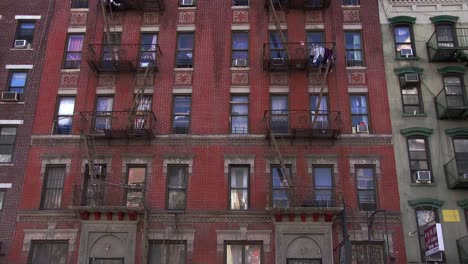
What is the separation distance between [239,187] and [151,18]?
10186 mm

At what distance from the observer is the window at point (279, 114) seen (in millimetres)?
24188

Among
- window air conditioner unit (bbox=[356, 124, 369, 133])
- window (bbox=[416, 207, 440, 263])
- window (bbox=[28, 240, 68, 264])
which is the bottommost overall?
window (bbox=[28, 240, 68, 264])

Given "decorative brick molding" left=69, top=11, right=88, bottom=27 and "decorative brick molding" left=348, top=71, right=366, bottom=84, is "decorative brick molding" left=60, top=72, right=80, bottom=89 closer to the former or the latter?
"decorative brick molding" left=69, top=11, right=88, bottom=27

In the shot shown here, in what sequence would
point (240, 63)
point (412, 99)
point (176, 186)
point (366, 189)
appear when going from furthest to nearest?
point (240, 63)
point (412, 99)
point (176, 186)
point (366, 189)

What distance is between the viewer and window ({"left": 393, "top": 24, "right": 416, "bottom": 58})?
25.6m

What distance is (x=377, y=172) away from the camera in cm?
2338

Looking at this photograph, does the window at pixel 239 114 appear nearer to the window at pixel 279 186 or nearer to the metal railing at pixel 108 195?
the window at pixel 279 186

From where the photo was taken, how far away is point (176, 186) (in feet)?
77.4

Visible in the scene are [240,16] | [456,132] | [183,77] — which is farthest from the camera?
[240,16]

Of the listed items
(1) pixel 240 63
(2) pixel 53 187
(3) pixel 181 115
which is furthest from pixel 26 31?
(1) pixel 240 63

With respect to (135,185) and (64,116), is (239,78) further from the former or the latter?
(64,116)

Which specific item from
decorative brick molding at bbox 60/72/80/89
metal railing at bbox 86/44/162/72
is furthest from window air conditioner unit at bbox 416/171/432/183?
decorative brick molding at bbox 60/72/80/89

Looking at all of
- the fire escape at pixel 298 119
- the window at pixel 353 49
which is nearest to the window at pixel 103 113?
the fire escape at pixel 298 119

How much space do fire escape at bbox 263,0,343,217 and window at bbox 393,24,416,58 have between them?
3.45 metres
